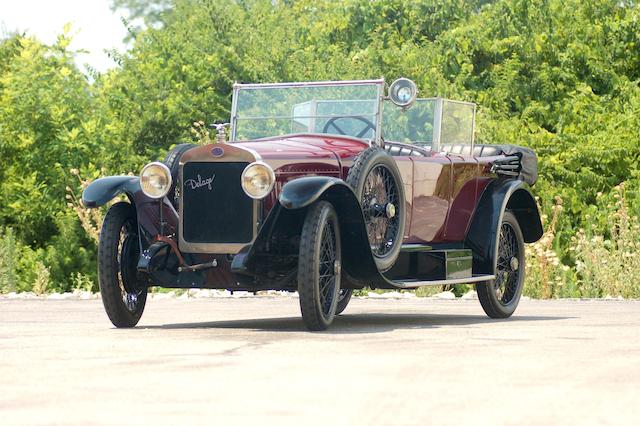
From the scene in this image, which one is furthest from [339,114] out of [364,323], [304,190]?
[304,190]

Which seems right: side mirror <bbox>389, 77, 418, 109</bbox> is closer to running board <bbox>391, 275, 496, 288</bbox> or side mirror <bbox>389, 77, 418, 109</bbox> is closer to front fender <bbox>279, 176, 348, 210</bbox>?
running board <bbox>391, 275, 496, 288</bbox>

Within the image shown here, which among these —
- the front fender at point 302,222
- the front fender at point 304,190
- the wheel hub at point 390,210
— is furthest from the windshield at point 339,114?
the front fender at point 304,190

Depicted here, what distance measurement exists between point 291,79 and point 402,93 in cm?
1329

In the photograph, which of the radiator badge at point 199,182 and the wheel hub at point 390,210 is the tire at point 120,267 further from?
the wheel hub at point 390,210

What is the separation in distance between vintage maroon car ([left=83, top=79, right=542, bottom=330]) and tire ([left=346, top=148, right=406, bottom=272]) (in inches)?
0.5

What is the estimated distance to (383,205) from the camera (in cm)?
1117

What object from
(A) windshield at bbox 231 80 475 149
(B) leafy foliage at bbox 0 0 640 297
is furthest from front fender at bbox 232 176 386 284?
(B) leafy foliage at bbox 0 0 640 297

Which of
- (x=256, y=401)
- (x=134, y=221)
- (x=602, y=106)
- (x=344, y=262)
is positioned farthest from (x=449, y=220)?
(x=602, y=106)

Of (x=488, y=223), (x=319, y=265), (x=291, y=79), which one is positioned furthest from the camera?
(x=291, y=79)

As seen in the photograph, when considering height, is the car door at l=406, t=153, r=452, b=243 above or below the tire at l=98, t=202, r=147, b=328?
above

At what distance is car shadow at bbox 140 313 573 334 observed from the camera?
36.0 feet

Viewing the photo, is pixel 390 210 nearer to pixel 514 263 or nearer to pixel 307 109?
pixel 307 109

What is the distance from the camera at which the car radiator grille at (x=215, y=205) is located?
1069 centimetres

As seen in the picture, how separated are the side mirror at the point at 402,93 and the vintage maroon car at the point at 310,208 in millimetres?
11
